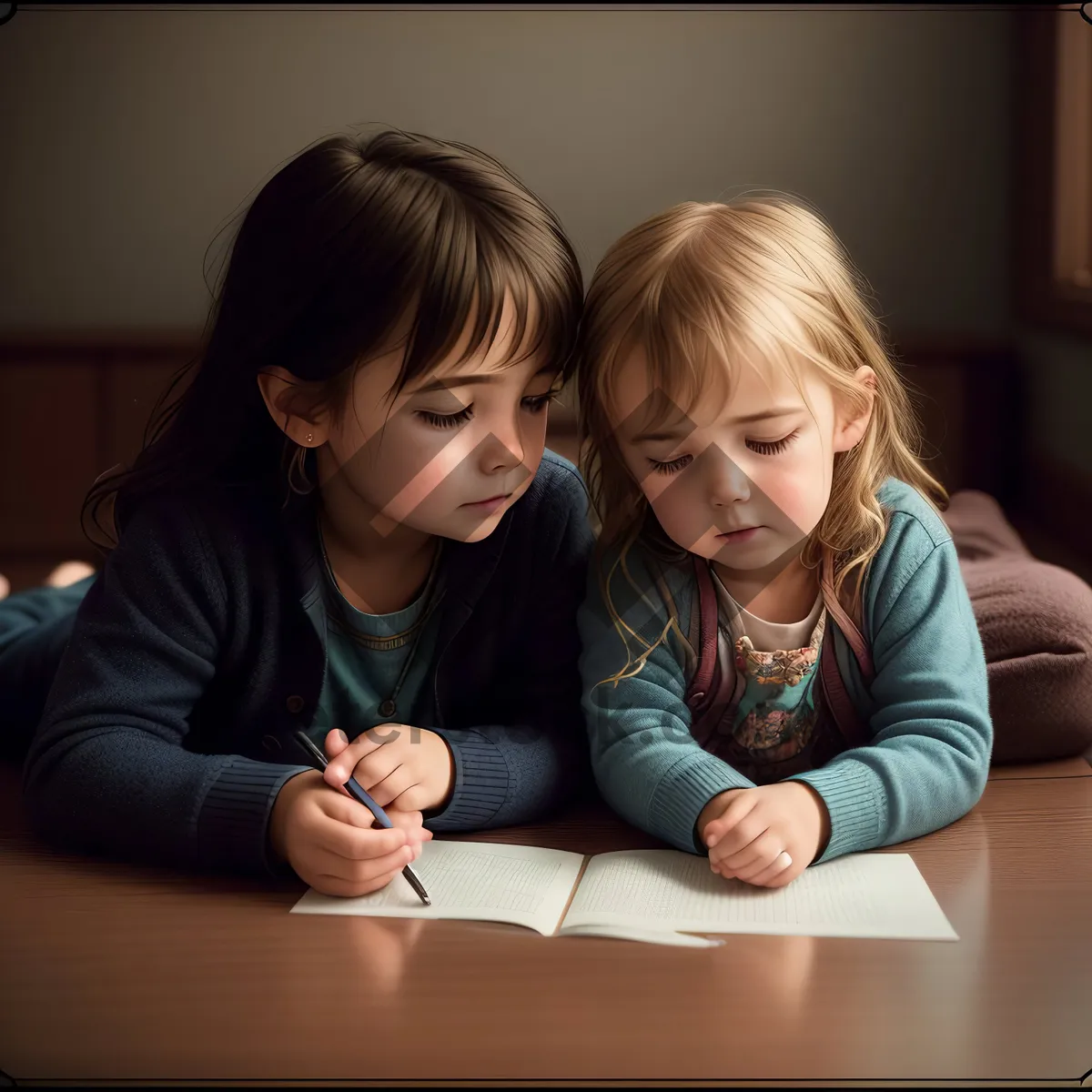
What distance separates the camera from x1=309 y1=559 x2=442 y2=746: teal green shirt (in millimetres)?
1076

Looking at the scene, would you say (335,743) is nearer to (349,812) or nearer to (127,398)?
(349,812)

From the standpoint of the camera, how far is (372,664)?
1.09m

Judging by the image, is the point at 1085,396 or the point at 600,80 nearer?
the point at 1085,396

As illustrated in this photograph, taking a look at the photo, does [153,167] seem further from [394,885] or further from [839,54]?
[394,885]

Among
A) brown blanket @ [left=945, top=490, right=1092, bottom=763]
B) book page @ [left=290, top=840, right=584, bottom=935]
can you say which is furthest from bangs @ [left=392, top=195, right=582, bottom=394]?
brown blanket @ [left=945, top=490, right=1092, bottom=763]

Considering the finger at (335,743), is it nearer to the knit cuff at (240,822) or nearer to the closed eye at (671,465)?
the knit cuff at (240,822)

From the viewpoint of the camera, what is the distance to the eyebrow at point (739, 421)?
0.93 meters

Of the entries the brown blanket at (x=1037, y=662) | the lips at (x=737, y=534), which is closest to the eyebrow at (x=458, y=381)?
the lips at (x=737, y=534)

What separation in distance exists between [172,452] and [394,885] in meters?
0.40

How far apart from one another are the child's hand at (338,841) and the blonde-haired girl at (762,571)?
0.62ft

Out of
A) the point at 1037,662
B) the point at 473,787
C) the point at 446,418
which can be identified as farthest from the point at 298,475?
the point at 1037,662

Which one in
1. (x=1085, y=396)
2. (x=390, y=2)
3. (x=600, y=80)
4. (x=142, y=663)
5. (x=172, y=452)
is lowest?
(x=1085, y=396)

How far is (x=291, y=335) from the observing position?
3.17 feet

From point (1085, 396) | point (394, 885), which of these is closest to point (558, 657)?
Result: point (394, 885)
